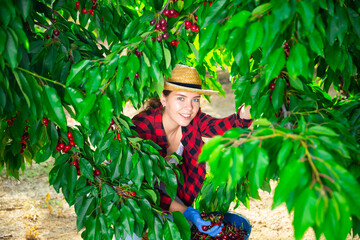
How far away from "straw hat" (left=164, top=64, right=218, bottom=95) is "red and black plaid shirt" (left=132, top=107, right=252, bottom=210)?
256 mm

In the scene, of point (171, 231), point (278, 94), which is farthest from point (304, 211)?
point (171, 231)

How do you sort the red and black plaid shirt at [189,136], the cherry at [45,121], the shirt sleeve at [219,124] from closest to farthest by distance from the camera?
the cherry at [45,121] < the shirt sleeve at [219,124] < the red and black plaid shirt at [189,136]

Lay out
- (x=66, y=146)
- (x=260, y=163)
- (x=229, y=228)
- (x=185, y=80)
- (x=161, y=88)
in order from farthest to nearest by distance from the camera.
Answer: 1. (x=229, y=228)
2. (x=185, y=80)
3. (x=66, y=146)
4. (x=161, y=88)
5. (x=260, y=163)

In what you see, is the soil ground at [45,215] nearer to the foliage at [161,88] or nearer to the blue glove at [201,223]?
the blue glove at [201,223]

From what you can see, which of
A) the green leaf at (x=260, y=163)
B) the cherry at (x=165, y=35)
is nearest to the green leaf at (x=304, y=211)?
the green leaf at (x=260, y=163)

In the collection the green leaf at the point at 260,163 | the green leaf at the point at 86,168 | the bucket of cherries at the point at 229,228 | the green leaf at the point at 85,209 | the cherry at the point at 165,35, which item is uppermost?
the cherry at the point at 165,35

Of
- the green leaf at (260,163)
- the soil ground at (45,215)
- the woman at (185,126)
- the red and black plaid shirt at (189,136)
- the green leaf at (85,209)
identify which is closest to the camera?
the green leaf at (260,163)

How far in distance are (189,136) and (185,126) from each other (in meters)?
0.07

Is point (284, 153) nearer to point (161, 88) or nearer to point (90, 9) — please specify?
point (161, 88)

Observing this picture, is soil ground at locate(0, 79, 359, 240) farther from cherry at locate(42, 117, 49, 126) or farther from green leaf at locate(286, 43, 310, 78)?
green leaf at locate(286, 43, 310, 78)

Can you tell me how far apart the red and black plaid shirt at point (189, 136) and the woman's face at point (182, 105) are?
0.52 feet

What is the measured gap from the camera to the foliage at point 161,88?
830 millimetres

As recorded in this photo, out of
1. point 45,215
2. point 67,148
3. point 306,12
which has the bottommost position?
point 45,215

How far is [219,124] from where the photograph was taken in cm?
210
